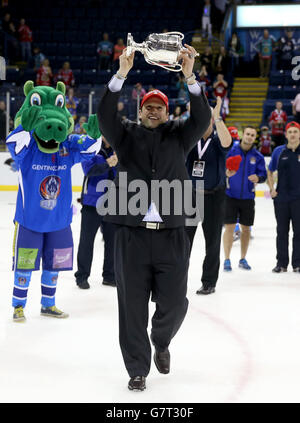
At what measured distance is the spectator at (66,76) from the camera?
54.6 feet

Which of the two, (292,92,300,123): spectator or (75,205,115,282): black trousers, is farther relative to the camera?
(292,92,300,123): spectator

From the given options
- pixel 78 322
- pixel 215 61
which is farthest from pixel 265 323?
pixel 215 61

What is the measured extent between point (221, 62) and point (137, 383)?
14.6 metres

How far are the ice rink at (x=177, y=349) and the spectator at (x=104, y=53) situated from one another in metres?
12.6

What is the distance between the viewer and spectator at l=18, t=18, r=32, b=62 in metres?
18.4

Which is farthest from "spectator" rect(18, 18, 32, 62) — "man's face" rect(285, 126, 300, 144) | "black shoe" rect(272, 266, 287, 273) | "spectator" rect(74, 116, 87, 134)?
"black shoe" rect(272, 266, 287, 273)

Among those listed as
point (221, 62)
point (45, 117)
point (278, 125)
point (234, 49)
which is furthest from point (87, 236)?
point (234, 49)

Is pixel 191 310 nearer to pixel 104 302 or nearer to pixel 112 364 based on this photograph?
pixel 104 302

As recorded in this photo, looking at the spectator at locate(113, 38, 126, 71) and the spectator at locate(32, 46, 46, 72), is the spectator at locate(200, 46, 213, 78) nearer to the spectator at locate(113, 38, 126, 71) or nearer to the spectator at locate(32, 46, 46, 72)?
the spectator at locate(113, 38, 126, 71)

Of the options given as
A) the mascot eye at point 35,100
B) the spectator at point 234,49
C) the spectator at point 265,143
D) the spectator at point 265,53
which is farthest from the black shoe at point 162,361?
the spectator at point 265,53

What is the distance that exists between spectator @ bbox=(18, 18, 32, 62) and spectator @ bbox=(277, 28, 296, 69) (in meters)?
7.12

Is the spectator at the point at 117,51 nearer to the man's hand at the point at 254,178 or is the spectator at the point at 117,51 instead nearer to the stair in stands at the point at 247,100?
the stair in stands at the point at 247,100

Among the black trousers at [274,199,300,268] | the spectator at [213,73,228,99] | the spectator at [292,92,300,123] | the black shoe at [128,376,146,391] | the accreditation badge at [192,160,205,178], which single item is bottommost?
the black shoe at [128,376,146,391]

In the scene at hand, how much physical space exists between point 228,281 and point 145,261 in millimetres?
2914
